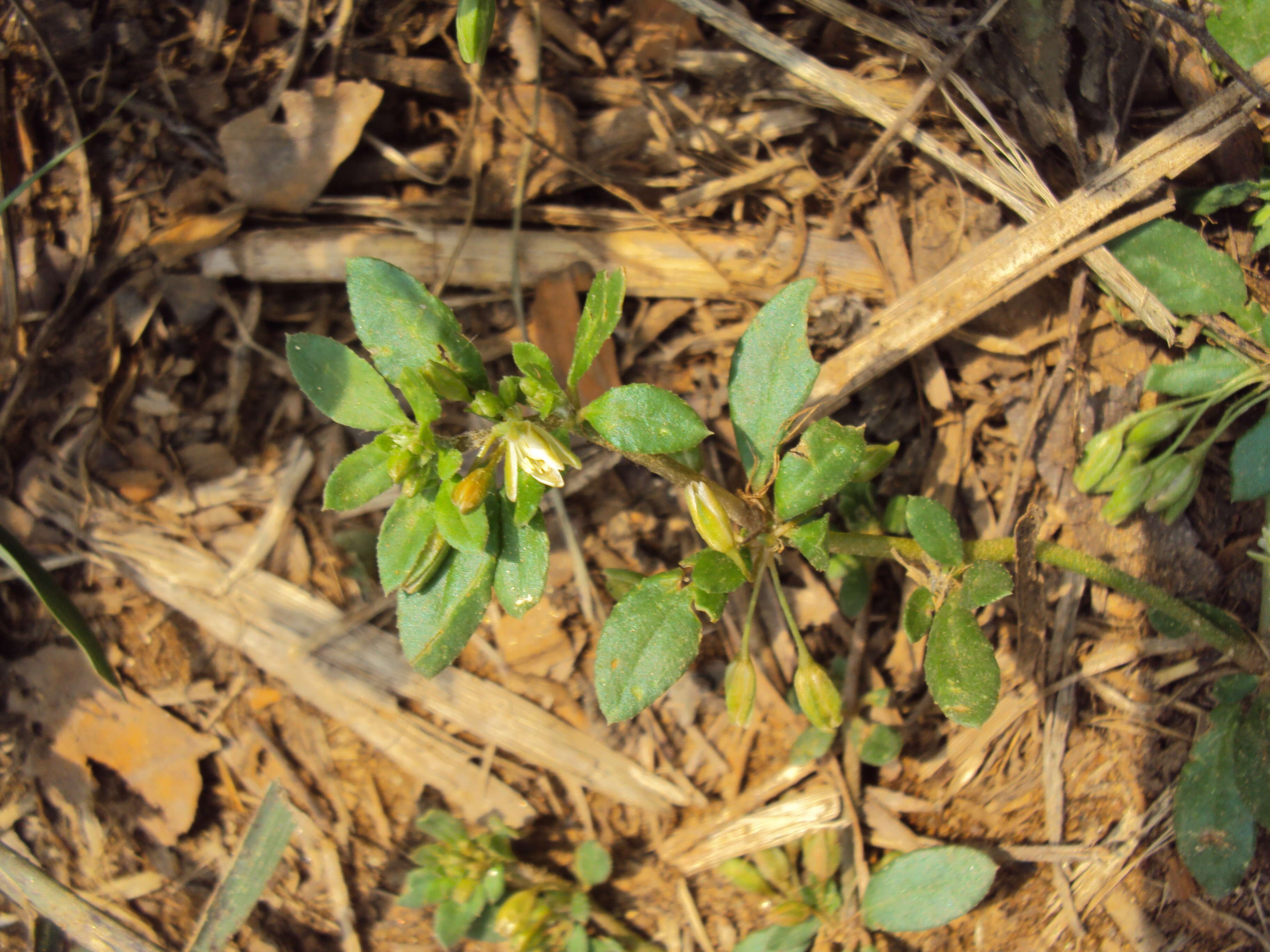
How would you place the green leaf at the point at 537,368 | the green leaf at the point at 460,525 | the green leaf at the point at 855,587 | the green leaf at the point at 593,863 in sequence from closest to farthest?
the green leaf at the point at 537,368, the green leaf at the point at 460,525, the green leaf at the point at 855,587, the green leaf at the point at 593,863

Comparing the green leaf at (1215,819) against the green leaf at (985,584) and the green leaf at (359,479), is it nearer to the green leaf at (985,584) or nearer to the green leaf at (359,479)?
the green leaf at (985,584)

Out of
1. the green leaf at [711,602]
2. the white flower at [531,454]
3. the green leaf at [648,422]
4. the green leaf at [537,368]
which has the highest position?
the green leaf at [537,368]

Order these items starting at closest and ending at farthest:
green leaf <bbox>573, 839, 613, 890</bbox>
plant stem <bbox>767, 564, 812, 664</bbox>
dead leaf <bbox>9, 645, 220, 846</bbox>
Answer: plant stem <bbox>767, 564, 812, 664</bbox>
green leaf <bbox>573, 839, 613, 890</bbox>
dead leaf <bbox>9, 645, 220, 846</bbox>

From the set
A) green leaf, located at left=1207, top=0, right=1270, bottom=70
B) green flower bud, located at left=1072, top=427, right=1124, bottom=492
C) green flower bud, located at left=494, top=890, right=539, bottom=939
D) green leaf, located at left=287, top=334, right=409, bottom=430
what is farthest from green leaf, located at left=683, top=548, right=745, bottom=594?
green leaf, located at left=1207, top=0, right=1270, bottom=70

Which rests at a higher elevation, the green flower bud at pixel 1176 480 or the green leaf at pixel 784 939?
the green flower bud at pixel 1176 480

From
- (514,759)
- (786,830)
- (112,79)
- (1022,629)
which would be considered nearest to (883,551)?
(1022,629)

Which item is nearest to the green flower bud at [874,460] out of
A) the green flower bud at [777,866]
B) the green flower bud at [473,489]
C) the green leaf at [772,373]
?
the green leaf at [772,373]

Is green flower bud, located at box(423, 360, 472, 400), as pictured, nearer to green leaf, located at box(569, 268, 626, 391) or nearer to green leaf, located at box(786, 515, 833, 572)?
green leaf, located at box(569, 268, 626, 391)
